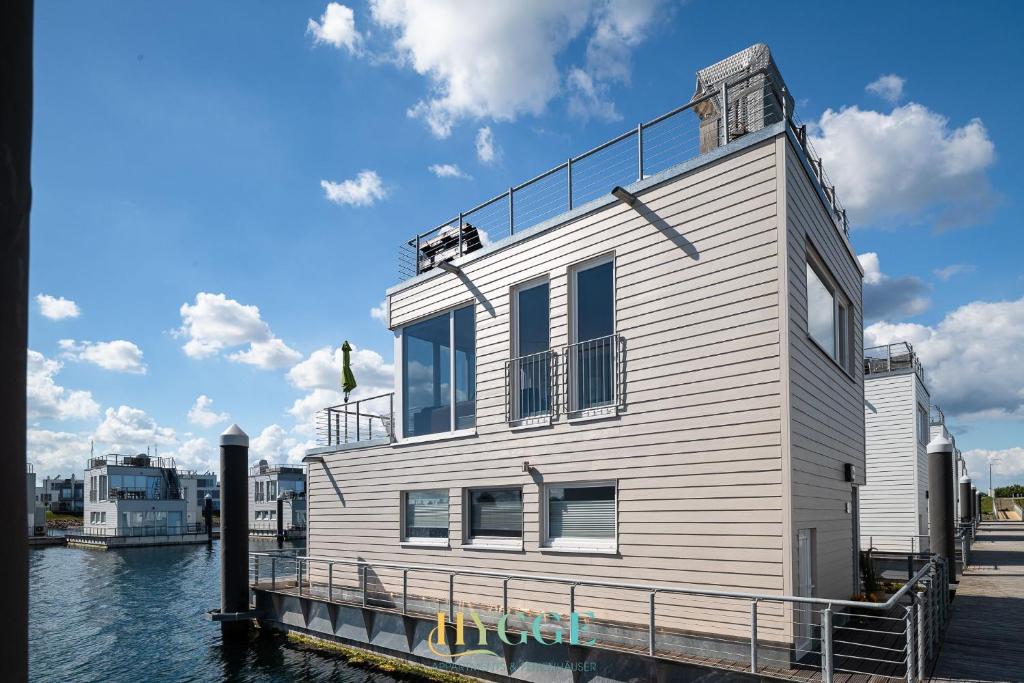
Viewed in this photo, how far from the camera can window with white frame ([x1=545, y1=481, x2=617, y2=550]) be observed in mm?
10266

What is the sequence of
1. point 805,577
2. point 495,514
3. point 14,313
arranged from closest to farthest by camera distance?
point 14,313, point 805,577, point 495,514

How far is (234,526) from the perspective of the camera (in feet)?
50.6

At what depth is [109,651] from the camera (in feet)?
52.7

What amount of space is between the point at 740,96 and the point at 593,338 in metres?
3.93

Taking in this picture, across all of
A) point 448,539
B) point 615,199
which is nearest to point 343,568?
point 448,539

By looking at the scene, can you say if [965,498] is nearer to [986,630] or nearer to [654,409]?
[986,630]

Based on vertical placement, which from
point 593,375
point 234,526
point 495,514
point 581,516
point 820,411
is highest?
point 593,375

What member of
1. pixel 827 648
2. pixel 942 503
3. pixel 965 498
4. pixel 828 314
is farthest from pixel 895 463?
pixel 827 648

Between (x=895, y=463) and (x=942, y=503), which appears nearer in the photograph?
(x=942, y=503)

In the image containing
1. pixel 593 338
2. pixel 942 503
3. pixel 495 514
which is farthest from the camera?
pixel 942 503

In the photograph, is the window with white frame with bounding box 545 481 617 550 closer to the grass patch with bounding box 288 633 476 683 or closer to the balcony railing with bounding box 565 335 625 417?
the balcony railing with bounding box 565 335 625 417

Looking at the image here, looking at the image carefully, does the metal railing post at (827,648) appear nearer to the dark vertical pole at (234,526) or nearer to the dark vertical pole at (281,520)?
the dark vertical pole at (234,526)

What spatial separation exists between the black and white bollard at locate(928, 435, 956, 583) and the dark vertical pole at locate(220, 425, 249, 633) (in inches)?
564

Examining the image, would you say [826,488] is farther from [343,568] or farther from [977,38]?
[343,568]
